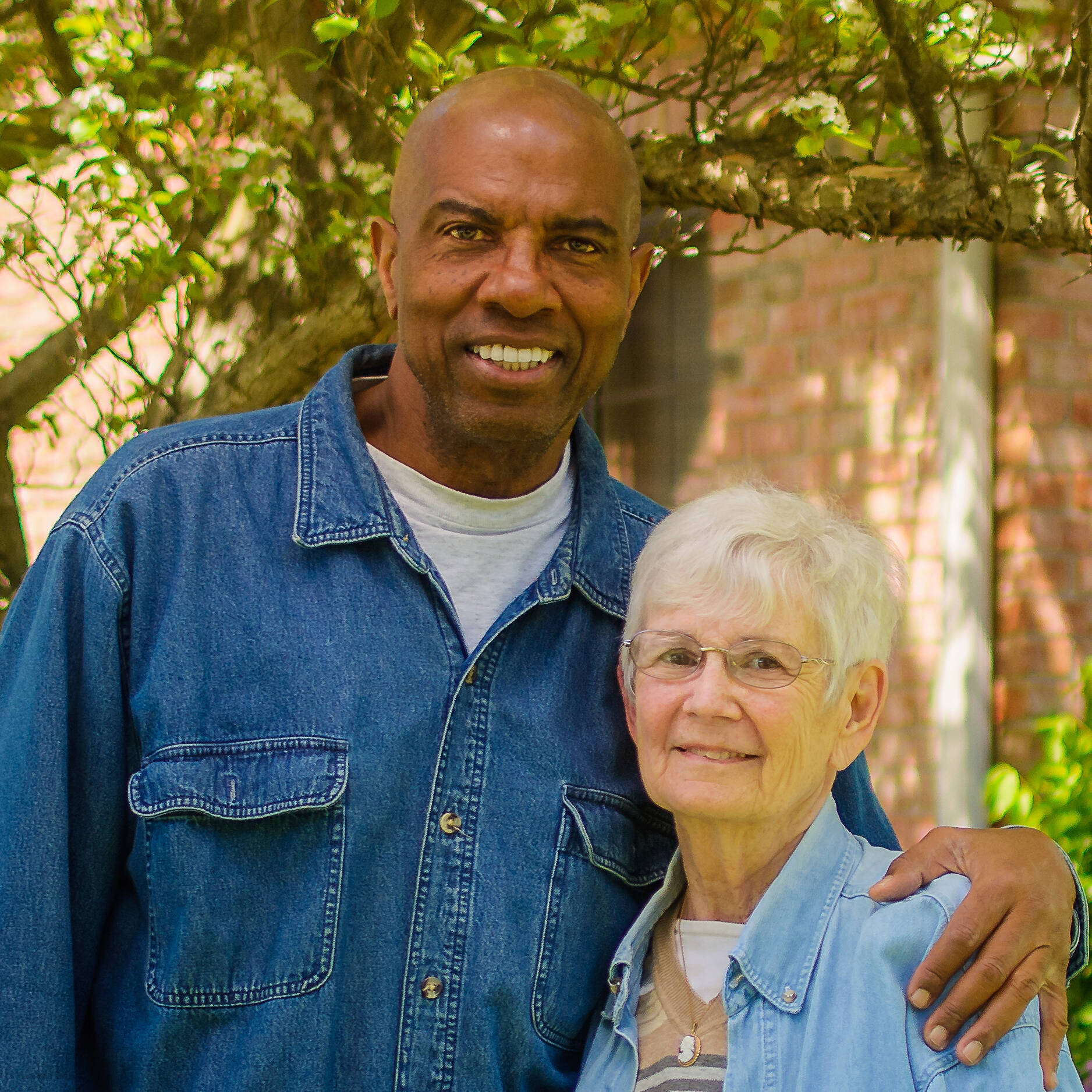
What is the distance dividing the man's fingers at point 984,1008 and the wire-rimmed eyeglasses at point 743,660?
0.47 m

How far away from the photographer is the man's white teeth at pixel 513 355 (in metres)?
2.20

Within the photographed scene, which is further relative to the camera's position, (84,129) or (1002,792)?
(1002,792)

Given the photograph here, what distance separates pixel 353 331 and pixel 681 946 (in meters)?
1.86

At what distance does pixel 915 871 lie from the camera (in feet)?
6.67

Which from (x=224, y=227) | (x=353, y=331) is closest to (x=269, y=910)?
(x=353, y=331)

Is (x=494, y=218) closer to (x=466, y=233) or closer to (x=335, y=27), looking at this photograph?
(x=466, y=233)

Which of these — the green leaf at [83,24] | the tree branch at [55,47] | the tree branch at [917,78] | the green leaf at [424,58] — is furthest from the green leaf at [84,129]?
the tree branch at [917,78]

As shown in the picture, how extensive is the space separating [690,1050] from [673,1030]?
1.9 inches

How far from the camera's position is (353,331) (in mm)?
3512

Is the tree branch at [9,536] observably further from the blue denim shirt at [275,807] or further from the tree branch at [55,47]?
the blue denim shirt at [275,807]

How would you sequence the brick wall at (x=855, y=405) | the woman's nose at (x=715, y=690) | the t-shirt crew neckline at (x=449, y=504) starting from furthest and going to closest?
the brick wall at (x=855, y=405)
the t-shirt crew neckline at (x=449, y=504)
the woman's nose at (x=715, y=690)

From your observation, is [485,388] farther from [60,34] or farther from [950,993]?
[60,34]

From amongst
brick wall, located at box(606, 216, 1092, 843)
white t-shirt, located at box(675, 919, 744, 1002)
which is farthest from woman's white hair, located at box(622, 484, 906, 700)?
brick wall, located at box(606, 216, 1092, 843)

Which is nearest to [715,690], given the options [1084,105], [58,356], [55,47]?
[1084,105]
